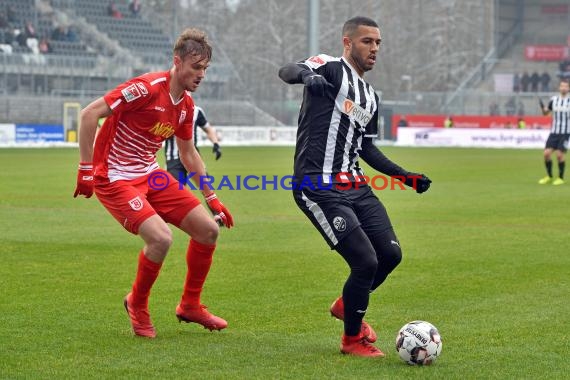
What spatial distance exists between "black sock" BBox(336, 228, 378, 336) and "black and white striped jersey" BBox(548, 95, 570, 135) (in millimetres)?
18621

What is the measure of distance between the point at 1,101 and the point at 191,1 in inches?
1464

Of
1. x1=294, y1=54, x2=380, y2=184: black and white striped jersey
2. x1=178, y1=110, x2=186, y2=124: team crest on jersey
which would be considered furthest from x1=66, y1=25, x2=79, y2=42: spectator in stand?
x1=294, y1=54, x2=380, y2=184: black and white striped jersey

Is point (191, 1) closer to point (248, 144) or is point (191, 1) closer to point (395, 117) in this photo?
point (395, 117)

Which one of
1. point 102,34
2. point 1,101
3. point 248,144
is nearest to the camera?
point 1,101

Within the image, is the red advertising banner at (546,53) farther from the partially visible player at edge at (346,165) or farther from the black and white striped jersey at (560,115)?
the partially visible player at edge at (346,165)

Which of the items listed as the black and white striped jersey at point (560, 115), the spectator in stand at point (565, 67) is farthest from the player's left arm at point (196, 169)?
the spectator in stand at point (565, 67)

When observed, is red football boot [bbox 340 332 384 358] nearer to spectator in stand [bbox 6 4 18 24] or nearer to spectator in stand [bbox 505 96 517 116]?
spectator in stand [bbox 6 4 18 24]

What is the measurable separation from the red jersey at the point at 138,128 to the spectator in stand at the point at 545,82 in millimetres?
57653

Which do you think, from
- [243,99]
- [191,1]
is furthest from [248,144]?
[191,1]

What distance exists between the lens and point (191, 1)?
8025 centimetres

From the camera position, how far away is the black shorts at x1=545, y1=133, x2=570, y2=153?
80.3 feet

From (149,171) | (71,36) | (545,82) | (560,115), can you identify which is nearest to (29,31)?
(71,36)

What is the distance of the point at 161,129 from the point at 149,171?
353mm

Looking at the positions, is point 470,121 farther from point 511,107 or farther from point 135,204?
point 135,204
